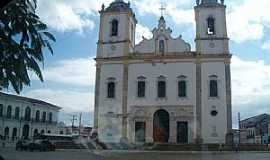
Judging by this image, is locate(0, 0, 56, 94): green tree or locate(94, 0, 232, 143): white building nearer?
locate(0, 0, 56, 94): green tree

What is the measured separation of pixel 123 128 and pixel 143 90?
3996 millimetres

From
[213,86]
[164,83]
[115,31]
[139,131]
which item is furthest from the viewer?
[115,31]

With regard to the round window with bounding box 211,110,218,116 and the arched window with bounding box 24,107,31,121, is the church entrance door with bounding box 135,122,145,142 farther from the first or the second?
the arched window with bounding box 24,107,31,121

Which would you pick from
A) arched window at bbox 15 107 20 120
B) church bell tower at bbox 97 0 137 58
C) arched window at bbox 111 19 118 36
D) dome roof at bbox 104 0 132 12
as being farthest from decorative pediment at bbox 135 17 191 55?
arched window at bbox 15 107 20 120

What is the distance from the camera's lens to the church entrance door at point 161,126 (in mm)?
33656

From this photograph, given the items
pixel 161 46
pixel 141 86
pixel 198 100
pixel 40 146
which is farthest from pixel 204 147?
pixel 40 146

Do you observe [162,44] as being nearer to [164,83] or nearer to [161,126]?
[164,83]

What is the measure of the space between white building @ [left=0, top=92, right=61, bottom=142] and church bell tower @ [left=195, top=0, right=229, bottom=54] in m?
28.2

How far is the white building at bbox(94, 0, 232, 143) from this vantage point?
33000mm

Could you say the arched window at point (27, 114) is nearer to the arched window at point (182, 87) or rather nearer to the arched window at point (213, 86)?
the arched window at point (182, 87)

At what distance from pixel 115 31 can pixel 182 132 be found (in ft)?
39.1

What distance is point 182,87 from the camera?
1345 inches

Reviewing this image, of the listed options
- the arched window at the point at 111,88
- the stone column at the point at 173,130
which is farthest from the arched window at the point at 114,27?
the stone column at the point at 173,130

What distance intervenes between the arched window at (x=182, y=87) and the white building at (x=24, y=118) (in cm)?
2619
